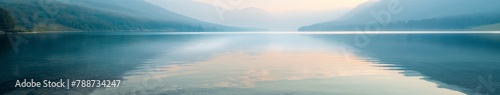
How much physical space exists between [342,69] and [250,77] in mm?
12319

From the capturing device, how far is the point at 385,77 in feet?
123

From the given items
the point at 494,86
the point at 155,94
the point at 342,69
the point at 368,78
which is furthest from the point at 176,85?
the point at 494,86

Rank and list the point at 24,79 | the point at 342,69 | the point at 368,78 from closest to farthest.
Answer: the point at 24,79 → the point at 368,78 → the point at 342,69

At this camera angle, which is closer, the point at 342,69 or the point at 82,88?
the point at 82,88

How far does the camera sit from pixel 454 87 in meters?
30.9

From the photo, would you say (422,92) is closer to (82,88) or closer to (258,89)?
(258,89)

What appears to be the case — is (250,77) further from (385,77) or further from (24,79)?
(24,79)

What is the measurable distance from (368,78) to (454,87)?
7267 mm

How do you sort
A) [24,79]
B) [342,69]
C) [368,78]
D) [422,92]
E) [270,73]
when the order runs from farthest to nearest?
1. [342,69]
2. [270,73]
3. [368,78]
4. [24,79]
5. [422,92]

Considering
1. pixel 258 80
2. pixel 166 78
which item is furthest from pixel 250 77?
pixel 166 78

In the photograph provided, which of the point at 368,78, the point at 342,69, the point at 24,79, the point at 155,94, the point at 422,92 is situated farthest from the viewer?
the point at 342,69

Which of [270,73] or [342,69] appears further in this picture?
[342,69]

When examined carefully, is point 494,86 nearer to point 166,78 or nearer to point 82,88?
point 166,78

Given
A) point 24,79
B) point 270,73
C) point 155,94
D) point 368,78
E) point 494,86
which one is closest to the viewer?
point 155,94
